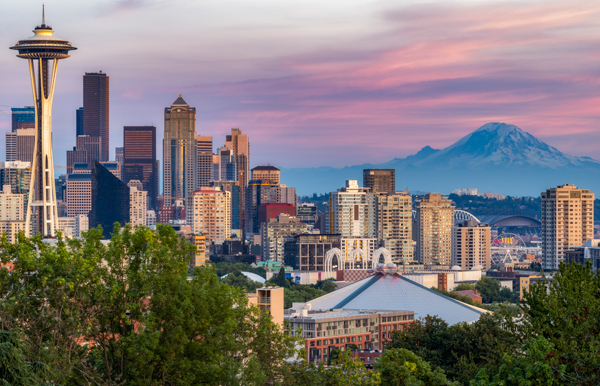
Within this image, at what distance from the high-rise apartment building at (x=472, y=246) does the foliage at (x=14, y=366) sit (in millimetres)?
179236

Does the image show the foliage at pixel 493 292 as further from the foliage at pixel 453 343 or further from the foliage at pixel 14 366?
the foliage at pixel 14 366

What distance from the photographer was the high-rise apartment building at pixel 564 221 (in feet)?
595

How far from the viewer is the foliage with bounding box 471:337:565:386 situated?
24062 millimetres

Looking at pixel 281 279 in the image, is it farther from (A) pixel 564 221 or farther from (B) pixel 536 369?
(B) pixel 536 369

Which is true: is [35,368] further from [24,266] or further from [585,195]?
[585,195]

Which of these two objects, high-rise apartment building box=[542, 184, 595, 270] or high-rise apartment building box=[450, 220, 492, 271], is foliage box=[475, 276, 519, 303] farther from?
high-rise apartment building box=[450, 220, 492, 271]

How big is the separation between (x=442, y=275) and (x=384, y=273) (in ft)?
139

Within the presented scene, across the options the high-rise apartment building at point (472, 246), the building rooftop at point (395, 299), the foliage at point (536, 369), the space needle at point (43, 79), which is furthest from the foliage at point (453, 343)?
the high-rise apartment building at point (472, 246)

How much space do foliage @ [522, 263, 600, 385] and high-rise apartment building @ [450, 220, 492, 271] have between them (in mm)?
167949

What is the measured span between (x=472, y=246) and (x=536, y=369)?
6912 inches

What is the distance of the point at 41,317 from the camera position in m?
25.0

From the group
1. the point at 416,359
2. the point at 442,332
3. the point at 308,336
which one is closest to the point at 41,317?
the point at 416,359

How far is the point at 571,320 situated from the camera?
2738 cm

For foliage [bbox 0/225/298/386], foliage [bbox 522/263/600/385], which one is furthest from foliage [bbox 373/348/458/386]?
foliage [bbox 0/225/298/386]
